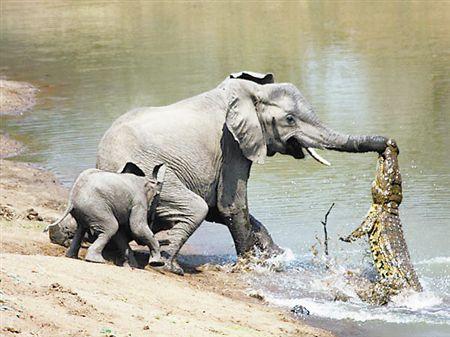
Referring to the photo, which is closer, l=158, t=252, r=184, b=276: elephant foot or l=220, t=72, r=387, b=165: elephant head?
l=158, t=252, r=184, b=276: elephant foot

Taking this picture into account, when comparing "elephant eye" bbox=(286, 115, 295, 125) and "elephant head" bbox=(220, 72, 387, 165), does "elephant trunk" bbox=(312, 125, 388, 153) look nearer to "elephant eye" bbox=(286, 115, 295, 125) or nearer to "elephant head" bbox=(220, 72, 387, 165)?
"elephant head" bbox=(220, 72, 387, 165)

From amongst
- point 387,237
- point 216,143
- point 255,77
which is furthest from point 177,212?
point 387,237

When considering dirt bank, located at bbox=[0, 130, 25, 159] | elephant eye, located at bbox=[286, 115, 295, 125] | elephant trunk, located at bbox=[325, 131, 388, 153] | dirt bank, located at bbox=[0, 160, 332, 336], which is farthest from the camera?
dirt bank, located at bbox=[0, 130, 25, 159]

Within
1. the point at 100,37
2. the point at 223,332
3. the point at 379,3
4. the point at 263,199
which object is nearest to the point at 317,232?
the point at 263,199

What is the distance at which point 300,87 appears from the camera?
2559 cm

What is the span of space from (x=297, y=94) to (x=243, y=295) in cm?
234

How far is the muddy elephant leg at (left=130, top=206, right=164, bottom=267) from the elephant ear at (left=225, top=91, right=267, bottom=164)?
147 cm

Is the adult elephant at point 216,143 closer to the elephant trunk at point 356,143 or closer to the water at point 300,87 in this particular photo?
the elephant trunk at point 356,143

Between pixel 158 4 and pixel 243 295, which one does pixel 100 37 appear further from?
pixel 243 295

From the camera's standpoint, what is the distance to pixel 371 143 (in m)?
11.5

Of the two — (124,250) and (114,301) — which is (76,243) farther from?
(114,301)

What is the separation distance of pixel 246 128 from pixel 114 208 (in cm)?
190

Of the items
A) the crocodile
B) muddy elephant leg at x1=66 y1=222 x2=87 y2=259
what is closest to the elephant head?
the crocodile

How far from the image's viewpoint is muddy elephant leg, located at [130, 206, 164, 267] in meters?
11.0
